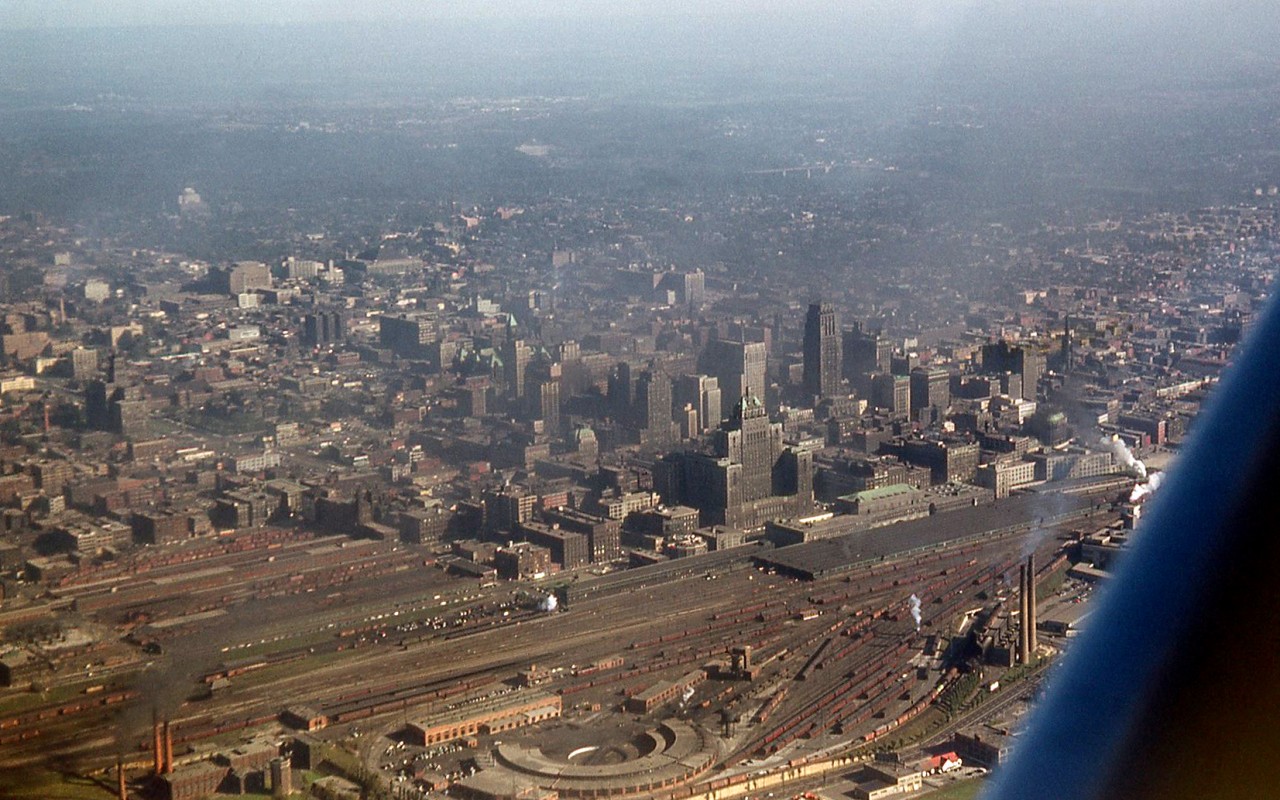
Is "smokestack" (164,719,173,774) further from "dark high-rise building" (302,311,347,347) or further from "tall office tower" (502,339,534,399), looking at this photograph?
"dark high-rise building" (302,311,347,347)

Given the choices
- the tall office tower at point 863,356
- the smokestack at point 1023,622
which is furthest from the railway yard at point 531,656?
the tall office tower at point 863,356

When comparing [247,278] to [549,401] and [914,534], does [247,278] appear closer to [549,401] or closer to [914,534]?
[549,401]

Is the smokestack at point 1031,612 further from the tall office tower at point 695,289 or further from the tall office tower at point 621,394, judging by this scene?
the tall office tower at point 695,289

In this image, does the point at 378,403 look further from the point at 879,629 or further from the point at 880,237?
the point at 880,237

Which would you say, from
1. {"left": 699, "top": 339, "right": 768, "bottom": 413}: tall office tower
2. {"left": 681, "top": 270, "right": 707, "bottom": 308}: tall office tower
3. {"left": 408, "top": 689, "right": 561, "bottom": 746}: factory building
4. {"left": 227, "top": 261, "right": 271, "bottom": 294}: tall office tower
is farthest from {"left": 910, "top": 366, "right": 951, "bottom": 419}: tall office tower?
{"left": 227, "top": 261, "right": 271, "bottom": 294}: tall office tower

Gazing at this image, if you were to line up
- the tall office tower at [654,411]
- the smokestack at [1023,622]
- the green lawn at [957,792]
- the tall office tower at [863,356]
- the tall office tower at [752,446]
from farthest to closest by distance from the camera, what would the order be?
1. the tall office tower at [863,356]
2. the tall office tower at [654,411]
3. the tall office tower at [752,446]
4. the smokestack at [1023,622]
5. the green lawn at [957,792]

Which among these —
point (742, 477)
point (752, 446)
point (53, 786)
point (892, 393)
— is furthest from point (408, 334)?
point (53, 786)

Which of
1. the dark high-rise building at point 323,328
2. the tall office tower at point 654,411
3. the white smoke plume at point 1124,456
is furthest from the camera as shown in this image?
the dark high-rise building at point 323,328

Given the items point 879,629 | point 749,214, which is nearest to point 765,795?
point 879,629
